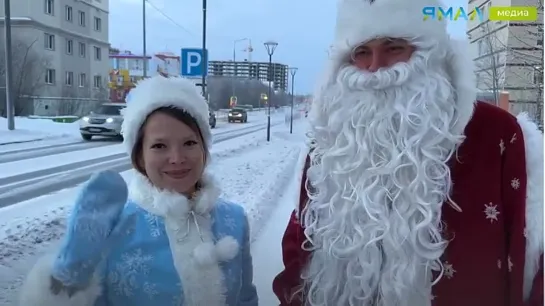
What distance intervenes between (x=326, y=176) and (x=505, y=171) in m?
0.52

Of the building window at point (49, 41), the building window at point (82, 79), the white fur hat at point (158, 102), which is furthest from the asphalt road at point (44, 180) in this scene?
the building window at point (82, 79)

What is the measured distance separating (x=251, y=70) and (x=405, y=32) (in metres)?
21.1

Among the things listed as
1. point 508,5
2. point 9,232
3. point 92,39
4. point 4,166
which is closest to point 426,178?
point 9,232

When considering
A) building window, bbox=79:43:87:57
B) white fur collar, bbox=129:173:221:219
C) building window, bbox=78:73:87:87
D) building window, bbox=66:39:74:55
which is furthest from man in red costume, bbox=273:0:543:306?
building window, bbox=78:73:87:87

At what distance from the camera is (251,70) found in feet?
73.7

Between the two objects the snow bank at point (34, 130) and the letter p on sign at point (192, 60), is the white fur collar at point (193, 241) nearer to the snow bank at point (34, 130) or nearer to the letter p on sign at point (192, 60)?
the letter p on sign at point (192, 60)

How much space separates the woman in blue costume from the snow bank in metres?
10.0

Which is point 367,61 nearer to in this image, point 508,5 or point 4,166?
point 508,5

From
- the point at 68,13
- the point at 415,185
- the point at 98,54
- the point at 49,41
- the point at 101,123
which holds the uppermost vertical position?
the point at 68,13

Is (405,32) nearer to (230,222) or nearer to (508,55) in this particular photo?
(230,222)

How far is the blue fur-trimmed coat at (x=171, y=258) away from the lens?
1.48m

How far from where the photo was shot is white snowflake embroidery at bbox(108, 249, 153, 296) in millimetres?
1475

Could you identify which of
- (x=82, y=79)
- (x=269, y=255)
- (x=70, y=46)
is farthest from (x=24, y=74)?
(x=269, y=255)

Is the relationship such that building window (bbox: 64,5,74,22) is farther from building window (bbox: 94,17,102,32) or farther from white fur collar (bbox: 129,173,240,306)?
white fur collar (bbox: 129,173,240,306)
